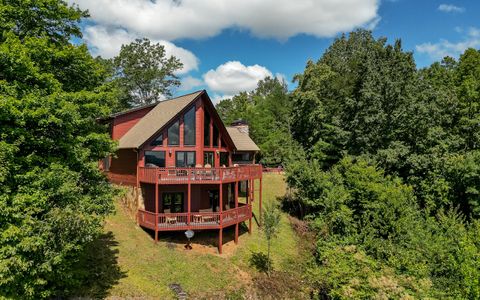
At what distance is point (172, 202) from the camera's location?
23.0m

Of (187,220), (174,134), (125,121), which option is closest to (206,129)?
(174,134)

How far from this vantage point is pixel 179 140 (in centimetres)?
2302

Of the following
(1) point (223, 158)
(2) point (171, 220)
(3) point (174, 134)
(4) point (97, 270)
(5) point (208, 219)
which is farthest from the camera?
(1) point (223, 158)

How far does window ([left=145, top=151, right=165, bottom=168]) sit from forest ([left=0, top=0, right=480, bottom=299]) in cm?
543

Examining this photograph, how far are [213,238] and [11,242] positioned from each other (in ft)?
45.5

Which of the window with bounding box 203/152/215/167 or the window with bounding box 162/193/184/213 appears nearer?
the window with bounding box 162/193/184/213

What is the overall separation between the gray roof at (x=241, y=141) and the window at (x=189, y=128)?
1014cm

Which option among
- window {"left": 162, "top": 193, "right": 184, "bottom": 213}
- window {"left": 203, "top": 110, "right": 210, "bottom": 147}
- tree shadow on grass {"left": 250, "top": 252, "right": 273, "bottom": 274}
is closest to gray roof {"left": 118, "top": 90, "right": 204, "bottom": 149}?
window {"left": 203, "top": 110, "right": 210, "bottom": 147}

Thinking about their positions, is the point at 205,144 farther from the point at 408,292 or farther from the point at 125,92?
the point at 125,92

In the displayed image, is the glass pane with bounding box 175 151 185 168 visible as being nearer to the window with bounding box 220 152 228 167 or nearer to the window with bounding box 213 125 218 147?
the window with bounding box 213 125 218 147

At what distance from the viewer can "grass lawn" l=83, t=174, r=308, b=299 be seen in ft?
53.2

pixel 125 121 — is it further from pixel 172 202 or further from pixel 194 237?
pixel 194 237

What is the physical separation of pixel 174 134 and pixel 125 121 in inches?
303

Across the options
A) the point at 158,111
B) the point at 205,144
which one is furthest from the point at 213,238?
the point at 158,111
